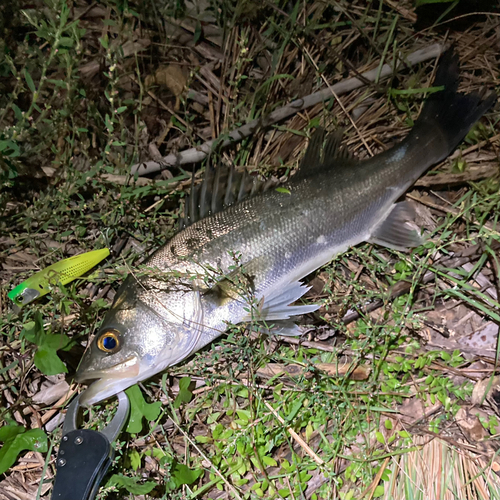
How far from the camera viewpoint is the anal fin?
2488 mm

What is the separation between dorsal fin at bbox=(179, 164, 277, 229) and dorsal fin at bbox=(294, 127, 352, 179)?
0.79 ft

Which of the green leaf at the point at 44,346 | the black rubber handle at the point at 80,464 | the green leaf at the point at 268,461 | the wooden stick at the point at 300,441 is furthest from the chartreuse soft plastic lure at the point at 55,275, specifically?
the green leaf at the point at 268,461

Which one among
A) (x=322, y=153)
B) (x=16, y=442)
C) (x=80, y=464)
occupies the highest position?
(x=322, y=153)

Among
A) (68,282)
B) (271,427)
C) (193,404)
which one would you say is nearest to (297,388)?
(271,427)

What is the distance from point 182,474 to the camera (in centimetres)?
224

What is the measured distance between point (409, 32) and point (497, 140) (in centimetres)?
98

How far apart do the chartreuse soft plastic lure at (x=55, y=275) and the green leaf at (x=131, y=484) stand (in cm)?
118

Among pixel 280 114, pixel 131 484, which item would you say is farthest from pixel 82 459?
pixel 280 114

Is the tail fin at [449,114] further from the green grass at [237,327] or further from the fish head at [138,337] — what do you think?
the fish head at [138,337]

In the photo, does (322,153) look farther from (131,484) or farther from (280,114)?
(131,484)

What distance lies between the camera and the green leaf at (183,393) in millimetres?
2323

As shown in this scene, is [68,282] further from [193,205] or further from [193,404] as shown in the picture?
[193,404]

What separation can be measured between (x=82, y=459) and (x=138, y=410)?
369mm

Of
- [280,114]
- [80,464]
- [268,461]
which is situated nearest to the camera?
[80,464]
